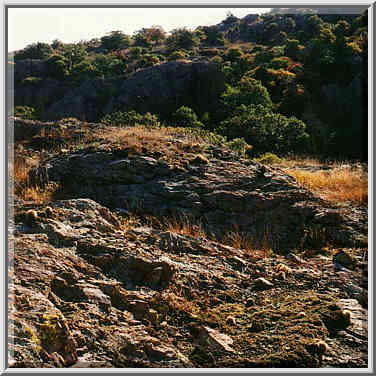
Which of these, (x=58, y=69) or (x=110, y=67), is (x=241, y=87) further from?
(x=58, y=69)

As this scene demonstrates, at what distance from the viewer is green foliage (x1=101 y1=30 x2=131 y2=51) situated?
159 ft

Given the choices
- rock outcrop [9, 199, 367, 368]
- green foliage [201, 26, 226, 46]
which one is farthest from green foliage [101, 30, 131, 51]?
rock outcrop [9, 199, 367, 368]

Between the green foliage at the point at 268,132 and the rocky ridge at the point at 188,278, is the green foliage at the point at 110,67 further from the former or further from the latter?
the rocky ridge at the point at 188,278

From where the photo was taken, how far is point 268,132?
733 inches

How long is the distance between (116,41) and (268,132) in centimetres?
3582

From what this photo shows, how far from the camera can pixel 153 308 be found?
13.6 ft

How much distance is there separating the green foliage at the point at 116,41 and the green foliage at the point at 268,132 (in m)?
33.0

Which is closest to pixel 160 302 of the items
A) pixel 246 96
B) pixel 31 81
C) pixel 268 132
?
pixel 268 132

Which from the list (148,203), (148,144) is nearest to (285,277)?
(148,203)

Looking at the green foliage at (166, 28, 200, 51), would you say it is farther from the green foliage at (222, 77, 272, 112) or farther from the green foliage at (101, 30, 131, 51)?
the green foliage at (222, 77, 272, 112)

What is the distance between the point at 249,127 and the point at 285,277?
1484 cm

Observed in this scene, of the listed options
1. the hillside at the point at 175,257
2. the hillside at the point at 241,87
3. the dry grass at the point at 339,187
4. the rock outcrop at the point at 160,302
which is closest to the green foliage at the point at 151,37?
the hillside at the point at 241,87

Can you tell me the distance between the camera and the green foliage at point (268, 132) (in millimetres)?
18406

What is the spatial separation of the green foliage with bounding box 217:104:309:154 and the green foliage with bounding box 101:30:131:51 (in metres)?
33.0
